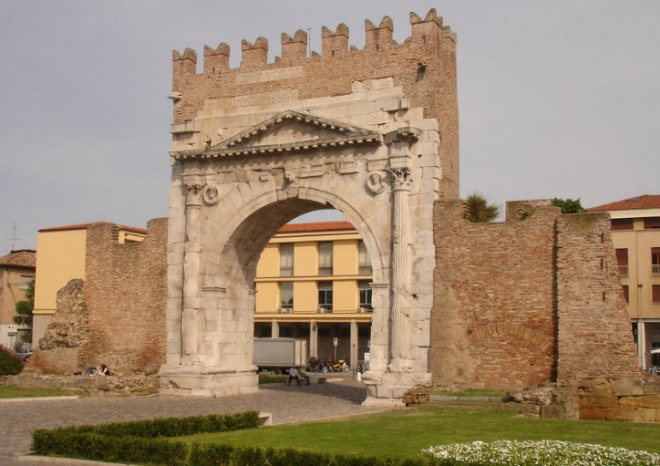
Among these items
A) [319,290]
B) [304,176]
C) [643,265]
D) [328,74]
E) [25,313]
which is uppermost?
[328,74]

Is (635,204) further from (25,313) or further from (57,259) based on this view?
(25,313)

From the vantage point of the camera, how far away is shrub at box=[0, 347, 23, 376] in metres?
25.9

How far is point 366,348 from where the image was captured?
49.6 m

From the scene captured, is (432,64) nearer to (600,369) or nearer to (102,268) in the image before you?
(600,369)

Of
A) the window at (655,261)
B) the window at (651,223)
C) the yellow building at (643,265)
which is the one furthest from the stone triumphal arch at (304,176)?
the window at (651,223)

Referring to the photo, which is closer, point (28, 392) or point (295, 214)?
point (28, 392)

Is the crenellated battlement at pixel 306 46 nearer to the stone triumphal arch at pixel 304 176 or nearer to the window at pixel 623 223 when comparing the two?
the stone triumphal arch at pixel 304 176

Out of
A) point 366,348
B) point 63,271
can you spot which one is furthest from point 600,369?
point 366,348

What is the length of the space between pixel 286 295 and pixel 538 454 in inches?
1601

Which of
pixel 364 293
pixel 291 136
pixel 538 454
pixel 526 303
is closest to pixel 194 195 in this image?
pixel 291 136

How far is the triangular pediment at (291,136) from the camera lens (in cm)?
2234

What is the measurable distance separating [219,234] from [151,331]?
3.72 m

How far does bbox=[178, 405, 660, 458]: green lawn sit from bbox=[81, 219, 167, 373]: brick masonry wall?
33.6ft

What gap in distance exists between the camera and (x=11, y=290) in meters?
60.9
